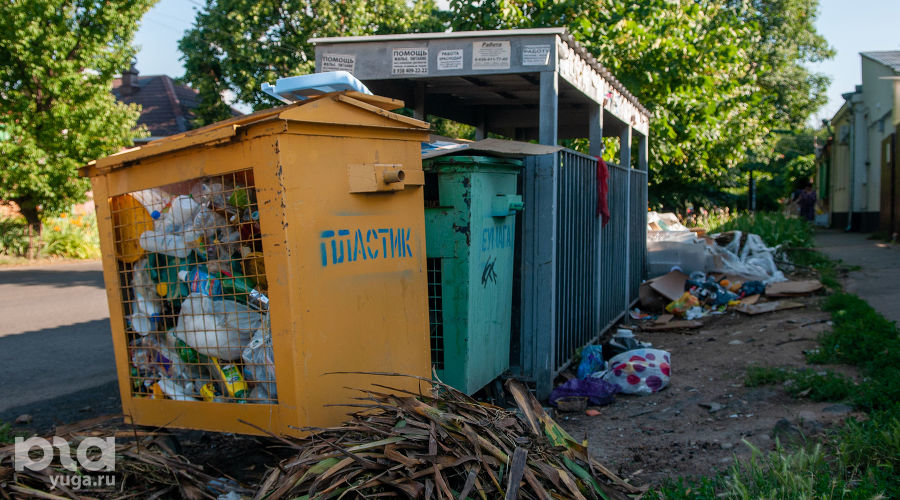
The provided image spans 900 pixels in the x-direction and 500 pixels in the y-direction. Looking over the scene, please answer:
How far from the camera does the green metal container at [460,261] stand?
3.59 m

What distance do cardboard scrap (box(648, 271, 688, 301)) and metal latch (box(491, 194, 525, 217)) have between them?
4983mm

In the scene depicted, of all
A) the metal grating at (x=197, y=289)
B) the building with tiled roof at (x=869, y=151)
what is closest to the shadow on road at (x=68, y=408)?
the metal grating at (x=197, y=289)

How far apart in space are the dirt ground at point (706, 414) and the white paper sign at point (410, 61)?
264 cm

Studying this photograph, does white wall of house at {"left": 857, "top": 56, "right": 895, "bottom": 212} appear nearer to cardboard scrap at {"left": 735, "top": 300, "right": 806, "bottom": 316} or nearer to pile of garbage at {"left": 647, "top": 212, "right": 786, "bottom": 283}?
pile of garbage at {"left": 647, "top": 212, "right": 786, "bottom": 283}

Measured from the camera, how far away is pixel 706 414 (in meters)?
4.45

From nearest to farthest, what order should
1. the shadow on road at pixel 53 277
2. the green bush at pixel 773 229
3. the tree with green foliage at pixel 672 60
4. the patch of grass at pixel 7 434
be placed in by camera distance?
the patch of grass at pixel 7 434 < the tree with green foliage at pixel 672 60 < the shadow on road at pixel 53 277 < the green bush at pixel 773 229

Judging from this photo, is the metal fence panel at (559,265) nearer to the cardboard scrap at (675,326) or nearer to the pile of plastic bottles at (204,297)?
the cardboard scrap at (675,326)

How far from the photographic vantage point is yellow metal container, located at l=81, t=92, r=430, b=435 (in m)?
2.47

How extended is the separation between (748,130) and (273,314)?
14650 mm

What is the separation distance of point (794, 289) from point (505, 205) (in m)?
6.11

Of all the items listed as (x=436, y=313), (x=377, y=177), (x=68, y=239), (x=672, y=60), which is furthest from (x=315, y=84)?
(x=68, y=239)

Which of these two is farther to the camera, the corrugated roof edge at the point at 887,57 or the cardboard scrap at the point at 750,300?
the corrugated roof edge at the point at 887,57

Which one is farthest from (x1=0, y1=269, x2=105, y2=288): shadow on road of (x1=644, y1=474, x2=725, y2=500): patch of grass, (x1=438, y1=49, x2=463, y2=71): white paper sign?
(x1=644, y1=474, x2=725, y2=500): patch of grass

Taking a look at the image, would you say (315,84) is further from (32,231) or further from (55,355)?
(32,231)
